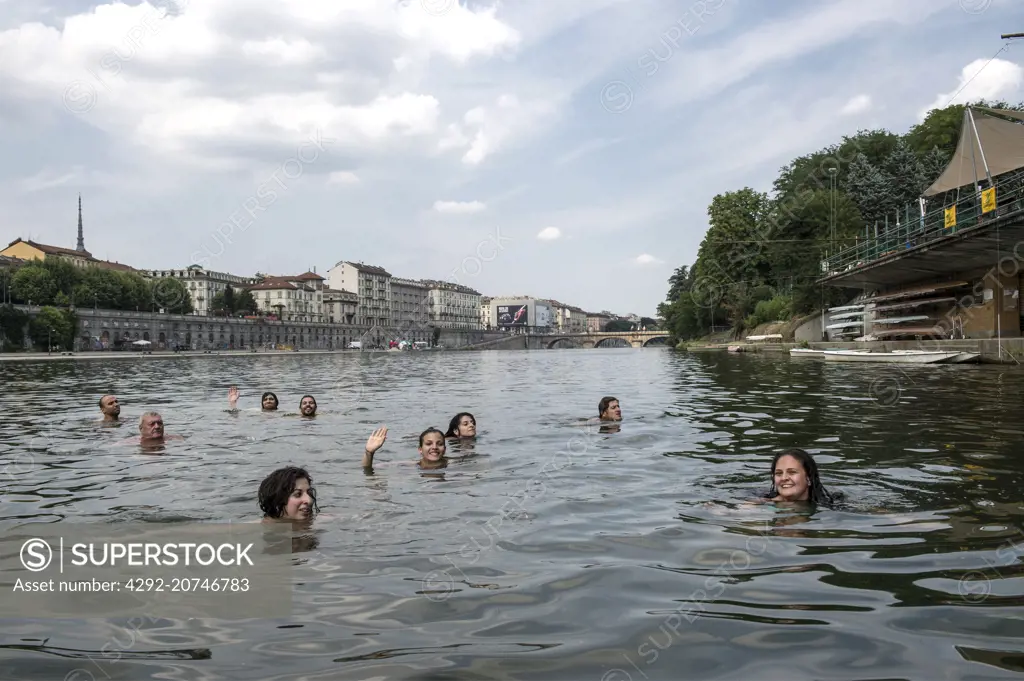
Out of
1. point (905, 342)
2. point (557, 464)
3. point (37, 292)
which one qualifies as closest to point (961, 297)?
point (905, 342)

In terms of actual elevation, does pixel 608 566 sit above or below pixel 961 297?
below

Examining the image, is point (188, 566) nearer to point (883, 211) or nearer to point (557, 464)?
point (557, 464)

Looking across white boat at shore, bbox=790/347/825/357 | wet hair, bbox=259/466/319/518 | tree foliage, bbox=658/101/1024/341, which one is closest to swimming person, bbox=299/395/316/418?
wet hair, bbox=259/466/319/518

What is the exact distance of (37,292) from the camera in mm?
106688

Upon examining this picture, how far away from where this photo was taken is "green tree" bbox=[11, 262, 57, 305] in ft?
348

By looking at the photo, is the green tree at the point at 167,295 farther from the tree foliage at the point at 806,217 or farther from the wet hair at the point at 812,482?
the wet hair at the point at 812,482

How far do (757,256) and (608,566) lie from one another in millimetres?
84757

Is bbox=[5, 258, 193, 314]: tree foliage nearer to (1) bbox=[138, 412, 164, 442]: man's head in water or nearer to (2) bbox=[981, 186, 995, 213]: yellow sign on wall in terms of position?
(1) bbox=[138, 412, 164, 442]: man's head in water

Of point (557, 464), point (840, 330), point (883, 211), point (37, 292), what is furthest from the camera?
point (37, 292)

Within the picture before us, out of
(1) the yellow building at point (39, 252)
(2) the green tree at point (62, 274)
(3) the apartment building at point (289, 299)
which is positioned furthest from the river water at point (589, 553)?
(3) the apartment building at point (289, 299)

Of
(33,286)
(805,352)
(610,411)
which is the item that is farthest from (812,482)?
(33,286)

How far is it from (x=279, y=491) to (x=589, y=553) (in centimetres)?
304

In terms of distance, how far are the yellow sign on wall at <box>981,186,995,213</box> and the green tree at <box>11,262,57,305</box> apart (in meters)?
115

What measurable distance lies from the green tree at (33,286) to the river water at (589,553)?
109 m
